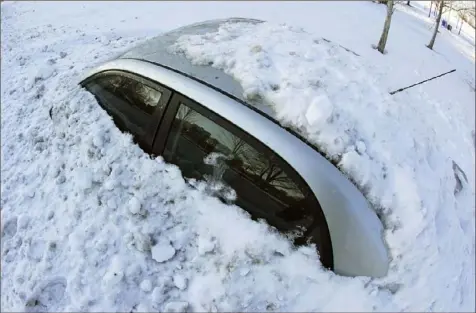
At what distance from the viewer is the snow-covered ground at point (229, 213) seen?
2738 millimetres

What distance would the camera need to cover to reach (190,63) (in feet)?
10.8

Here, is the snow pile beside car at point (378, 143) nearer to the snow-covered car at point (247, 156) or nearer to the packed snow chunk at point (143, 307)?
the snow-covered car at point (247, 156)

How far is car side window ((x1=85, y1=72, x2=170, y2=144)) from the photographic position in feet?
10.8

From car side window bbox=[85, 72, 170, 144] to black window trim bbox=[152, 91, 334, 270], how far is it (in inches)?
3.8

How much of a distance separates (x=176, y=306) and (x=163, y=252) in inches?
15.9

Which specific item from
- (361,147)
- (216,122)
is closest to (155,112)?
(216,122)

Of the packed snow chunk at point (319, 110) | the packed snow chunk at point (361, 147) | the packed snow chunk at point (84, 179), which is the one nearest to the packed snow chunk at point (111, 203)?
the packed snow chunk at point (84, 179)

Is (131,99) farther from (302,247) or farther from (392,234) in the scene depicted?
(392,234)

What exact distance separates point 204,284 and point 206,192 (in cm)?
64

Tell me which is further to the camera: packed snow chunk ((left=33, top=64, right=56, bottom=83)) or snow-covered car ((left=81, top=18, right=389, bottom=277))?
packed snow chunk ((left=33, top=64, right=56, bottom=83))

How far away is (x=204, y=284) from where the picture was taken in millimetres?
2844

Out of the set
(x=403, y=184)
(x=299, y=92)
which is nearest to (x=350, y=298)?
(x=403, y=184)

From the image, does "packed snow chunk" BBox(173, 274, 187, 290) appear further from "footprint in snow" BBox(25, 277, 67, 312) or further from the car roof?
the car roof

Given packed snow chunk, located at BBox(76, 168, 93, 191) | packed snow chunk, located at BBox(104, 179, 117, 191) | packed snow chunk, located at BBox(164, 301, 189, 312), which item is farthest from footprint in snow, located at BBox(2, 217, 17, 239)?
packed snow chunk, located at BBox(164, 301, 189, 312)
